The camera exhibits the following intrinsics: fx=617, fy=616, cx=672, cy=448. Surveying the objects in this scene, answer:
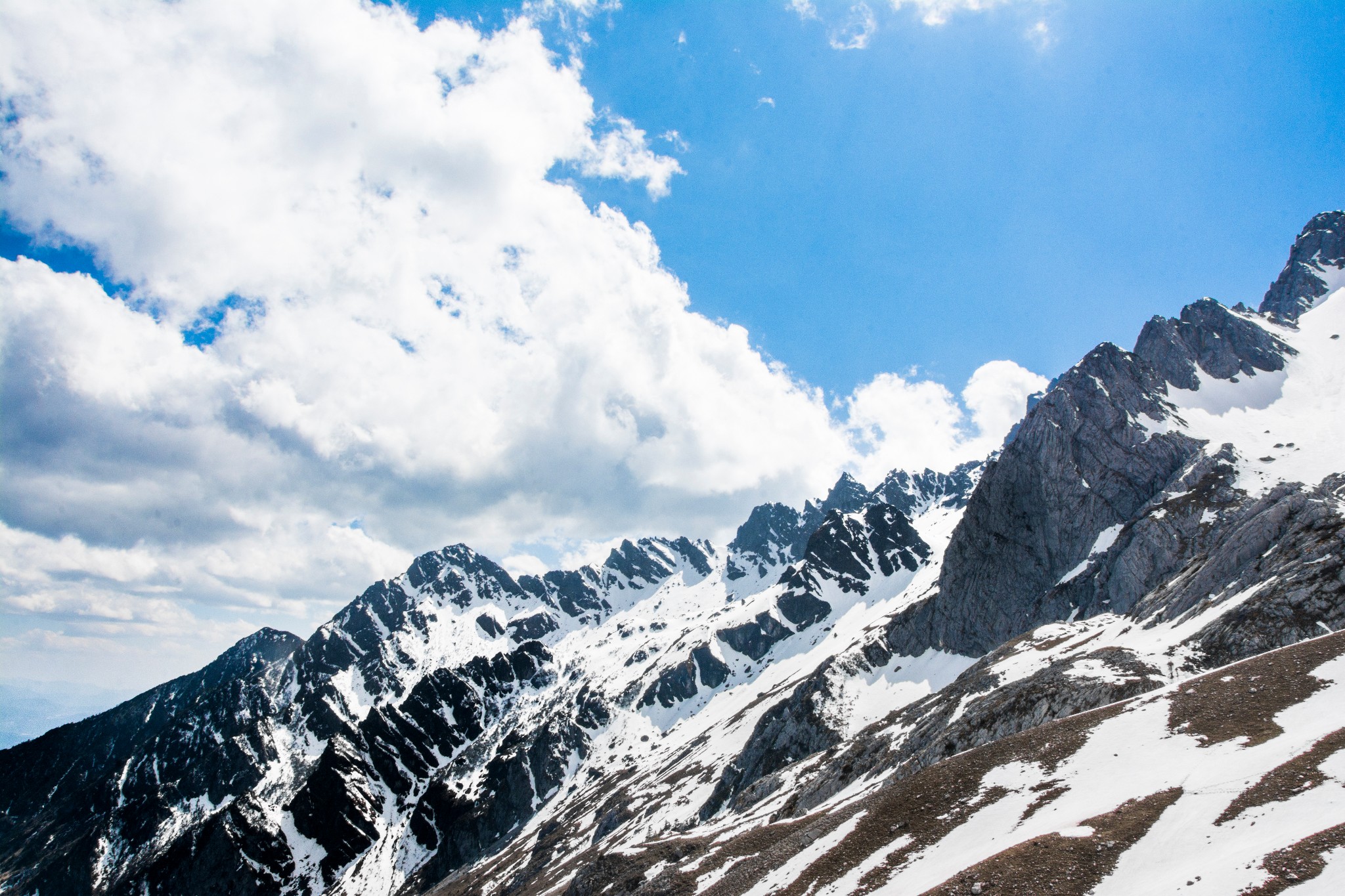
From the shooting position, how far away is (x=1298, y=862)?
1778 centimetres

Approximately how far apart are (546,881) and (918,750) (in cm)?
6496

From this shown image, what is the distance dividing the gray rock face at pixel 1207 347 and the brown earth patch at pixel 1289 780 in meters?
163

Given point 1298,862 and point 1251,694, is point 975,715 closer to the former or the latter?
point 1251,694

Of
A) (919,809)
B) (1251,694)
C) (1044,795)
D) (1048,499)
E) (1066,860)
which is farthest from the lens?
(1048,499)

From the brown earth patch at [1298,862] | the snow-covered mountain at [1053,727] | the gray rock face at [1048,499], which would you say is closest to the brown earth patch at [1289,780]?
the snow-covered mountain at [1053,727]

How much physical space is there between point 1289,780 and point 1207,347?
18781cm

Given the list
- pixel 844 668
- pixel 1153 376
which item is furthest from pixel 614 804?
pixel 1153 376

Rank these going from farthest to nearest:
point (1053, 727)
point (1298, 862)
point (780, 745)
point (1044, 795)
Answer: point (780, 745) → point (1053, 727) → point (1044, 795) → point (1298, 862)

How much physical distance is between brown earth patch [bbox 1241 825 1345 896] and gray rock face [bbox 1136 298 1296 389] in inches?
6683

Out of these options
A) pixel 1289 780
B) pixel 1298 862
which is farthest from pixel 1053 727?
pixel 1298 862

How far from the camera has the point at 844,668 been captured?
12500 centimetres

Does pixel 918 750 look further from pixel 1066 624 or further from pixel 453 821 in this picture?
pixel 453 821

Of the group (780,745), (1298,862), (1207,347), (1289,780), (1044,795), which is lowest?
(780,745)

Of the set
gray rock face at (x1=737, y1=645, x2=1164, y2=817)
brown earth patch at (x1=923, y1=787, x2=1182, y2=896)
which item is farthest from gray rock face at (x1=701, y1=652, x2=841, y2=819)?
brown earth patch at (x1=923, y1=787, x2=1182, y2=896)
